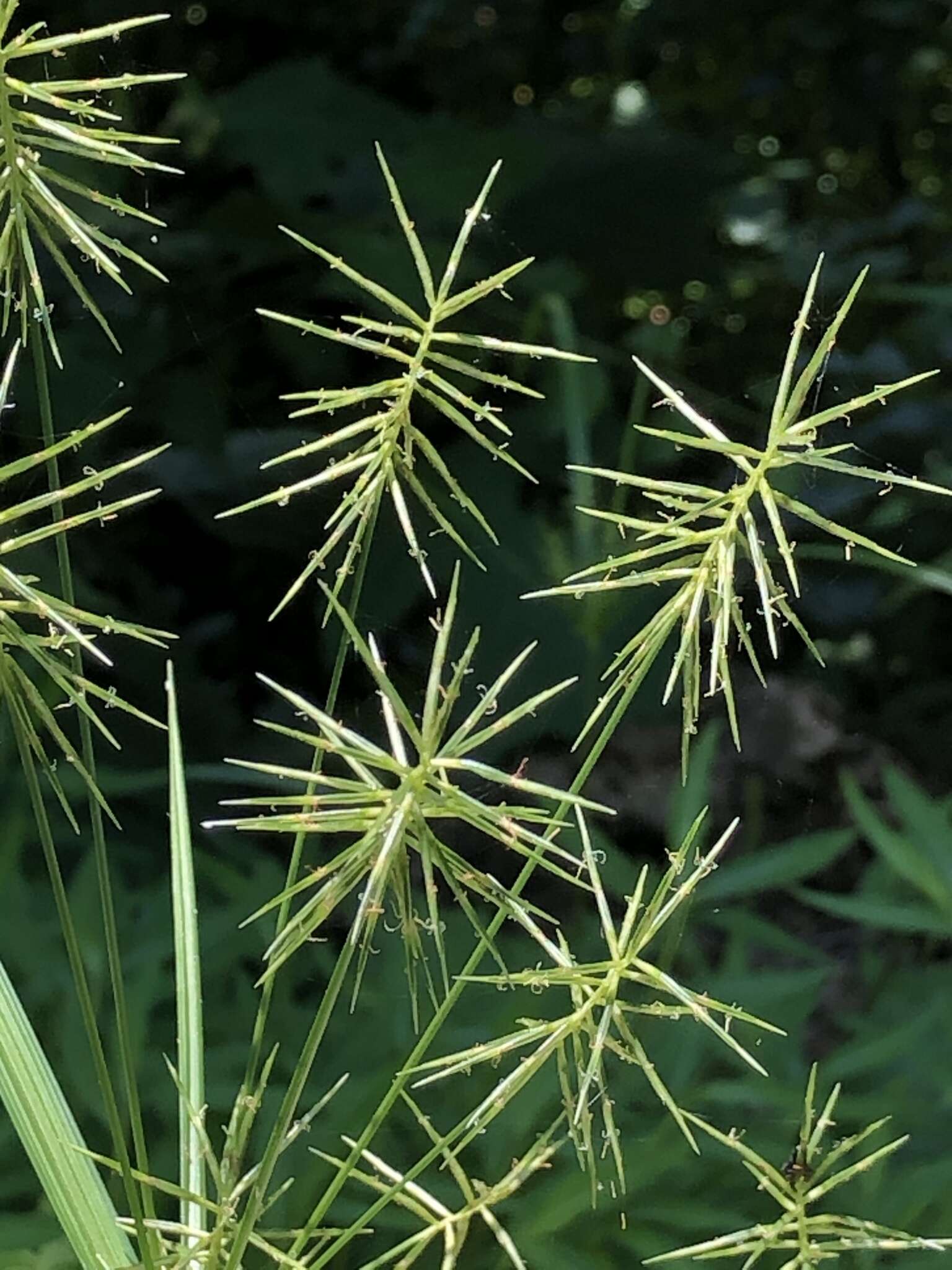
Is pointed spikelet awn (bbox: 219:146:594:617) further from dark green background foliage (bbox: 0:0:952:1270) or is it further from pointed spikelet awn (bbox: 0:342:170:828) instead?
dark green background foliage (bbox: 0:0:952:1270)

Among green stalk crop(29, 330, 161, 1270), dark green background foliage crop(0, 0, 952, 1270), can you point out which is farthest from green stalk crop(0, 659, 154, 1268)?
dark green background foliage crop(0, 0, 952, 1270)

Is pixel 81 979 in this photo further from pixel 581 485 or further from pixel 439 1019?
pixel 581 485

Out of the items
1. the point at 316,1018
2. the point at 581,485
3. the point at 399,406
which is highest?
the point at 399,406

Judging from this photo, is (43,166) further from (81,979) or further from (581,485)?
(581,485)

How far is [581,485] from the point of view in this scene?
0.84 metres

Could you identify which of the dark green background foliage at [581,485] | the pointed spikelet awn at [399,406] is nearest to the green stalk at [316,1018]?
the pointed spikelet awn at [399,406]

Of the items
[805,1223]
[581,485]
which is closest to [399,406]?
[805,1223]

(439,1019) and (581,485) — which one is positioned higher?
(439,1019)

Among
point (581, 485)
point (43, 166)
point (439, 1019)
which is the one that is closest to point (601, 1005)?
point (439, 1019)

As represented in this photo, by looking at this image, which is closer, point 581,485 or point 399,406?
point 399,406

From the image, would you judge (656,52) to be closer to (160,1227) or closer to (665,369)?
(665,369)

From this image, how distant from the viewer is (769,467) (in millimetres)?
228

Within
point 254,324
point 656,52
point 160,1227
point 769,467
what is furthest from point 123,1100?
point 656,52

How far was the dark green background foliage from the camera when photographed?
1.94ft
